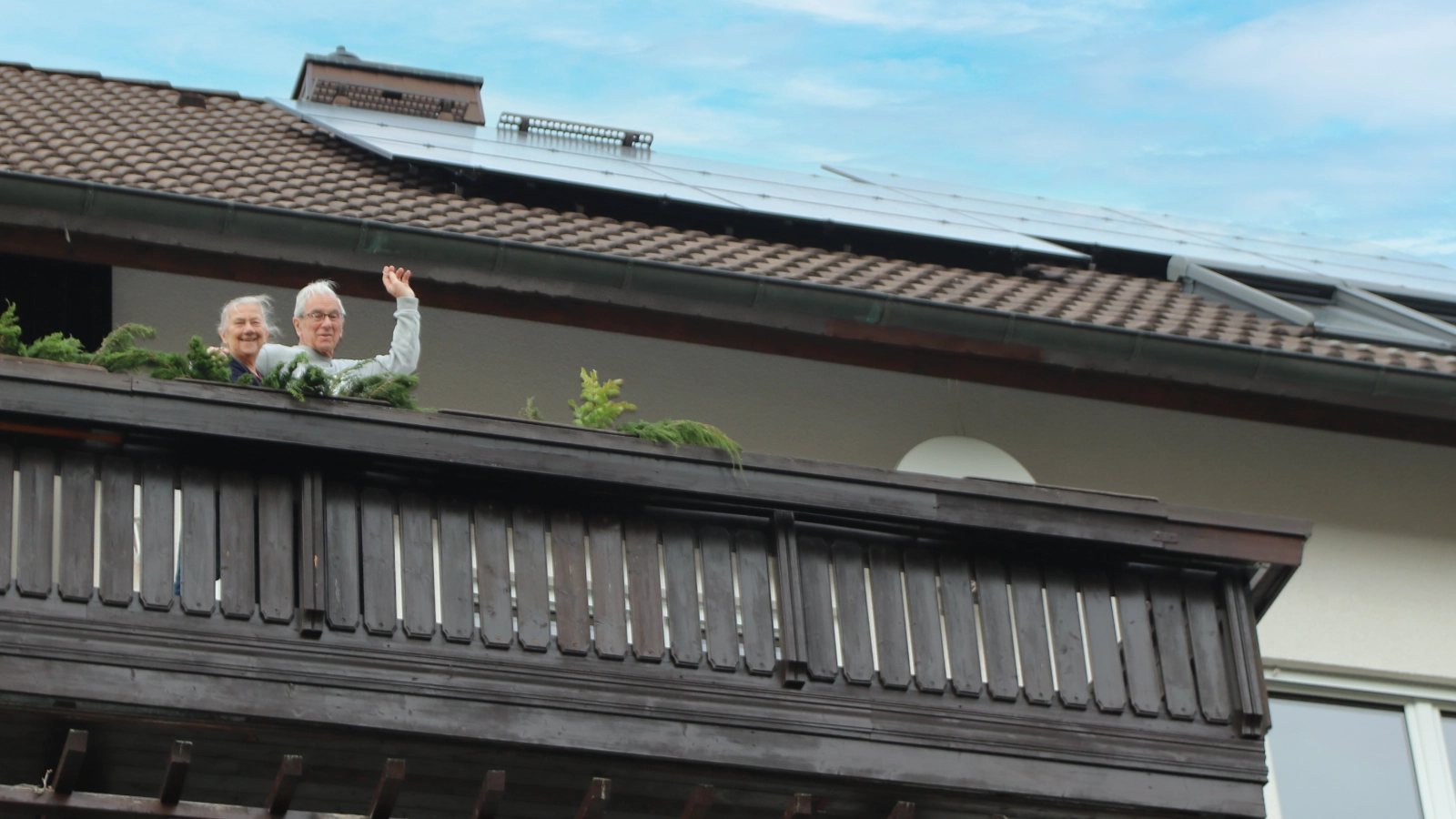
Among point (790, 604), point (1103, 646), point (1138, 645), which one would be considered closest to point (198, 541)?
point (790, 604)

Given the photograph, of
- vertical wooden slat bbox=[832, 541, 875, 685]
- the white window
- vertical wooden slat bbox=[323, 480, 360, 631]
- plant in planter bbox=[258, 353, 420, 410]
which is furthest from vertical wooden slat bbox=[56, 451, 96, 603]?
the white window

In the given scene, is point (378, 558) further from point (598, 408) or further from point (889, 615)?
point (889, 615)

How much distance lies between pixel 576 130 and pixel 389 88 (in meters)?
2.74

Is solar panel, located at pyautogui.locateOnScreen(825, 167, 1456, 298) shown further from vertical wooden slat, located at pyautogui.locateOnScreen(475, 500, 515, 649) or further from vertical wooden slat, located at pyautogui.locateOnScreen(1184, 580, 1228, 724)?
vertical wooden slat, located at pyautogui.locateOnScreen(475, 500, 515, 649)

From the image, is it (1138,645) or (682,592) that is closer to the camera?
(682,592)

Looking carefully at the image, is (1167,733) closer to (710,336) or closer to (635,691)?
(635,691)

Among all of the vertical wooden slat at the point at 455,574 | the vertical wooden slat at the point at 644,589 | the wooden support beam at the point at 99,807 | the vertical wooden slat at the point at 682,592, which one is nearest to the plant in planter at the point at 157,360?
the vertical wooden slat at the point at 455,574

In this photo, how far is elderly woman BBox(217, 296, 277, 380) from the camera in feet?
24.5

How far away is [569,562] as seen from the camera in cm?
733

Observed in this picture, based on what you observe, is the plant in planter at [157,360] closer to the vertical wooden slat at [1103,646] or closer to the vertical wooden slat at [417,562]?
the vertical wooden slat at [417,562]

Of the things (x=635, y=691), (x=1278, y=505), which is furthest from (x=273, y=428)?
(x=1278, y=505)

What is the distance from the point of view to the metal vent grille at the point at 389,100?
16.6 meters

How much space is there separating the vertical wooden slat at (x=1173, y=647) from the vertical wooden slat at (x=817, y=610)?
1.35 m

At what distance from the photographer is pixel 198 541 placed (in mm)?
6898
